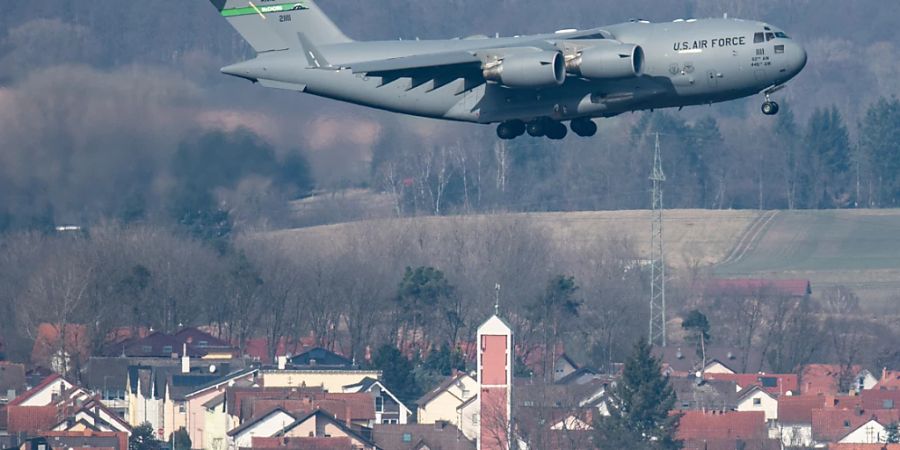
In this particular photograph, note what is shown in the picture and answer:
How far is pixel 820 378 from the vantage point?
7369cm

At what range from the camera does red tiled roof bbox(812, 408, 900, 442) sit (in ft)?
195

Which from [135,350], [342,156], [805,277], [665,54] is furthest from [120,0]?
[665,54]

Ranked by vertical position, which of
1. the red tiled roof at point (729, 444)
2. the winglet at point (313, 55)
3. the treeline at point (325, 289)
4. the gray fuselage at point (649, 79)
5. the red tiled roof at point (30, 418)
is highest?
the winglet at point (313, 55)

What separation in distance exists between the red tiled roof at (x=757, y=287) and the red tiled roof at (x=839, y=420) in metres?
23.8

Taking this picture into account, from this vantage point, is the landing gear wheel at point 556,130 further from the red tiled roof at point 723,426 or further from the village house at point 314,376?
the village house at point 314,376

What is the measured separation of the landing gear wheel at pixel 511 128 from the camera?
122ft

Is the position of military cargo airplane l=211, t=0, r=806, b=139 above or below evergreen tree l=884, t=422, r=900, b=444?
above

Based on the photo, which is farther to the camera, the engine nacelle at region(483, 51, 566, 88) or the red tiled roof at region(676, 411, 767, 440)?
the red tiled roof at region(676, 411, 767, 440)

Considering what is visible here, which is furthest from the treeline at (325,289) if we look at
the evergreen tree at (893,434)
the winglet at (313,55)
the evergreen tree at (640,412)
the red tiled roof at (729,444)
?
the winglet at (313,55)

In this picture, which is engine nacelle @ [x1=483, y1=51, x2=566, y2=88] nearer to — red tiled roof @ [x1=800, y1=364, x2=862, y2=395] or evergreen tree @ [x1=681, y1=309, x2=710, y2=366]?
red tiled roof @ [x1=800, y1=364, x2=862, y2=395]

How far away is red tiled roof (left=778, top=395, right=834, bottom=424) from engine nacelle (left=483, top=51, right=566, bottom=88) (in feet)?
96.4

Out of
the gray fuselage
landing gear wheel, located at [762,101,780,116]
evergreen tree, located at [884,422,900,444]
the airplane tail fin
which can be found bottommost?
evergreen tree, located at [884,422,900,444]

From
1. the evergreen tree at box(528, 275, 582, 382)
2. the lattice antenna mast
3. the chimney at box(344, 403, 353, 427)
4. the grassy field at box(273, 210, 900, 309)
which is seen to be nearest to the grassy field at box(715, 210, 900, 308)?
the grassy field at box(273, 210, 900, 309)

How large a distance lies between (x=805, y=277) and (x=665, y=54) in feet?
176
